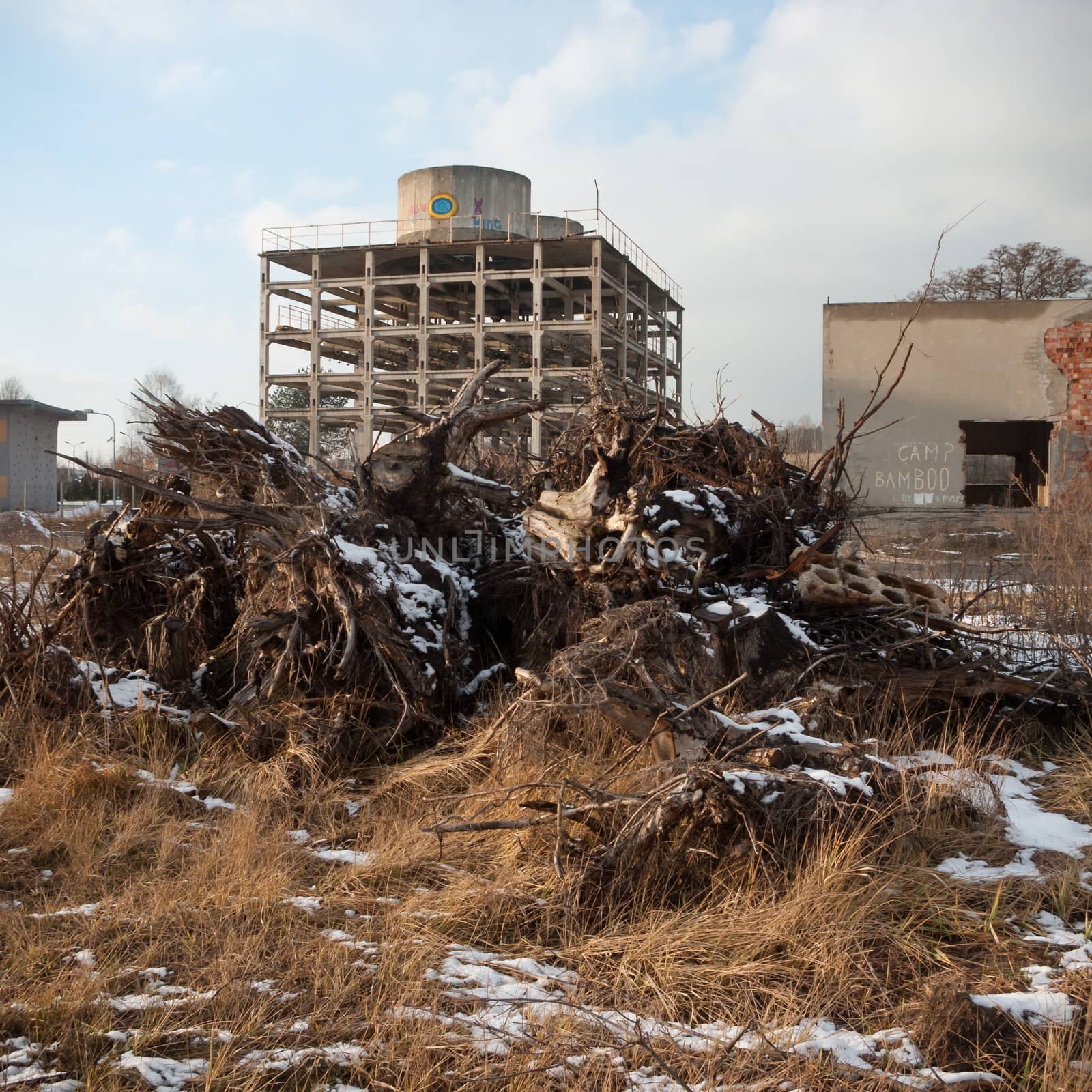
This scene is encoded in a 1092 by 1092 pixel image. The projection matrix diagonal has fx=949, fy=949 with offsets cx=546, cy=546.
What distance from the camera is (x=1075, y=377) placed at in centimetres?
1831

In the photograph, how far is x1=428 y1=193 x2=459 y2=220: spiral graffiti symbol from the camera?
43594mm

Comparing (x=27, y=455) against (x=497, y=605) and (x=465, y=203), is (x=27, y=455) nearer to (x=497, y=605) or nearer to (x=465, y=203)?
(x=465, y=203)

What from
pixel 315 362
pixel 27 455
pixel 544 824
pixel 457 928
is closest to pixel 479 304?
pixel 315 362

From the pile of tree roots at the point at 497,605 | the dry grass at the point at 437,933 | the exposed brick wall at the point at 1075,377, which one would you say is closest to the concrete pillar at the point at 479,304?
the exposed brick wall at the point at 1075,377

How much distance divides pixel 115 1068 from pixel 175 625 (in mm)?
3744

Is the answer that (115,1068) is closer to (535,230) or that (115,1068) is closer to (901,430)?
(901,430)

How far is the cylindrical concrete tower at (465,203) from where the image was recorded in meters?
43.5

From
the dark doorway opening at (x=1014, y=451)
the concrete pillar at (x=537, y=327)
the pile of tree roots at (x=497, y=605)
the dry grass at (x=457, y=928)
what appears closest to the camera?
the dry grass at (x=457, y=928)

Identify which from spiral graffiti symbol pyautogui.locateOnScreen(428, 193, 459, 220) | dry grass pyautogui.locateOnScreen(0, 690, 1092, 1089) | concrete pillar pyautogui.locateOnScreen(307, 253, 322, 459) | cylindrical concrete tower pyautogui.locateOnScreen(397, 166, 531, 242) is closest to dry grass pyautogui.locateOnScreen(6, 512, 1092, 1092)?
dry grass pyautogui.locateOnScreen(0, 690, 1092, 1089)

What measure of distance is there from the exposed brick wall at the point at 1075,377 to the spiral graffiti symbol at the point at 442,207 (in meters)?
31.1

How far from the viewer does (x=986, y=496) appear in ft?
88.8

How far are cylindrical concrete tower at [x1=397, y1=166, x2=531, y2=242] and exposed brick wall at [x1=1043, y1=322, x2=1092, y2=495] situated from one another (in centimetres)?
2949

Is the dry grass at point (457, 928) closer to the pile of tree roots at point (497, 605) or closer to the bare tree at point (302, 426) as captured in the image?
the pile of tree roots at point (497, 605)

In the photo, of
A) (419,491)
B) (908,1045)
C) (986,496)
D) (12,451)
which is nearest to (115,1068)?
(908,1045)
